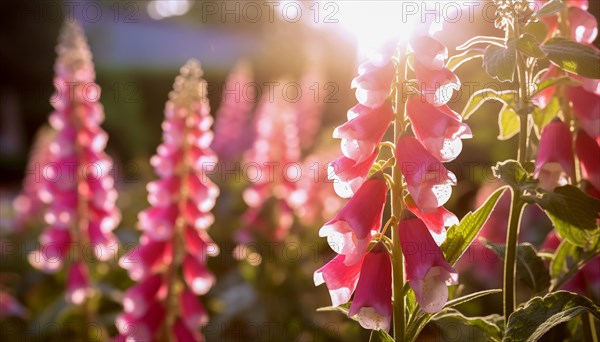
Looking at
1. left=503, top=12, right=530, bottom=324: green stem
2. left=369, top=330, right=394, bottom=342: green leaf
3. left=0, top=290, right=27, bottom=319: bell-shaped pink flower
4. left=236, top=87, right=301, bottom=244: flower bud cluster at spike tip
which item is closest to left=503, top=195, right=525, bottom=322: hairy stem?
left=503, top=12, right=530, bottom=324: green stem

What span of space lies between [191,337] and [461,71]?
14.8ft

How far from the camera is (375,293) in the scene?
126 centimetres

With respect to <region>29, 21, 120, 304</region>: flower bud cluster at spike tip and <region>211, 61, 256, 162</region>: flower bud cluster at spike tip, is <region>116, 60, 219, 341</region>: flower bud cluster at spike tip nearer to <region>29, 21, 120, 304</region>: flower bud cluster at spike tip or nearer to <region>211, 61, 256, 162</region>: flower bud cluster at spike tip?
<region>29, 21, 120, 304</region>: flower bud cluster at spike tip

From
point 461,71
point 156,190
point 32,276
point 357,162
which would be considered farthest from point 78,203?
point 461,71

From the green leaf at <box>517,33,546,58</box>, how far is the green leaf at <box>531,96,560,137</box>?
283 mm

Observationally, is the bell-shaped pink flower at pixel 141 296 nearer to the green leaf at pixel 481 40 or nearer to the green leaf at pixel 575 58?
the green leaf at pixel 481 40

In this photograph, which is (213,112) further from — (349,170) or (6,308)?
(349,170)

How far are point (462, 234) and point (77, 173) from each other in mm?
2415

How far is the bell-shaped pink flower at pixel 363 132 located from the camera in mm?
1250

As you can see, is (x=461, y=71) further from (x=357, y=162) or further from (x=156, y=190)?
(x=357, y=162)

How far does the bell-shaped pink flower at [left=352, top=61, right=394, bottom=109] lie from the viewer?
1232 millimetres

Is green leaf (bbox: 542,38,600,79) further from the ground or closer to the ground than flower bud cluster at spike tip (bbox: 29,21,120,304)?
further from the ground

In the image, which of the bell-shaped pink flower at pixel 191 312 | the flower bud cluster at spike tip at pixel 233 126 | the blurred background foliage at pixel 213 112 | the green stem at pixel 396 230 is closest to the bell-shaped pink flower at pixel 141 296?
the bell-shaped pink flower at pixel 191 312

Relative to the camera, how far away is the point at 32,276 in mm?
5105
